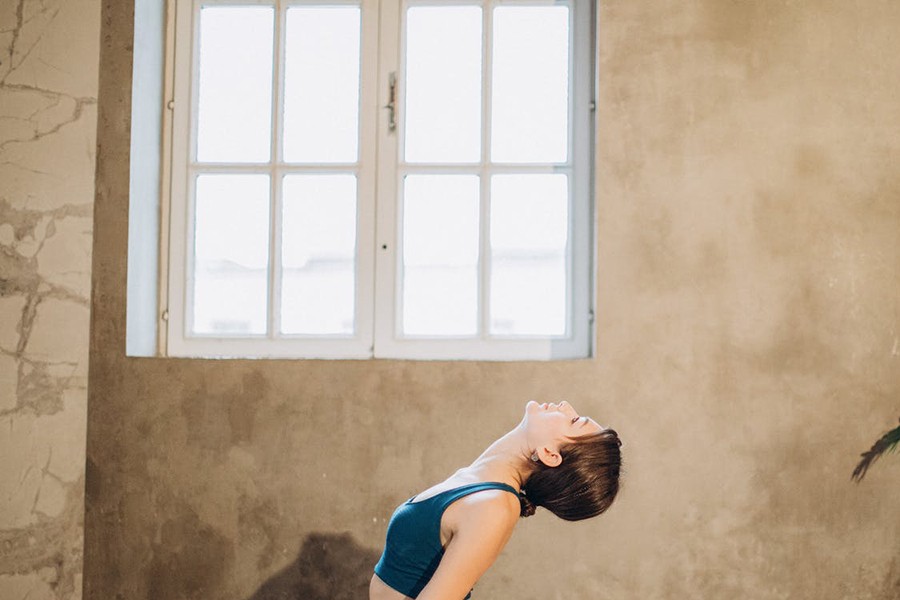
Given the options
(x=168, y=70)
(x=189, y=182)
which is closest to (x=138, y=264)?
(x=189, y=182)

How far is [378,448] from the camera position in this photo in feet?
9.02

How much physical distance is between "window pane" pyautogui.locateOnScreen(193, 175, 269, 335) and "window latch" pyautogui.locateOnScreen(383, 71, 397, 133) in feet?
1.60

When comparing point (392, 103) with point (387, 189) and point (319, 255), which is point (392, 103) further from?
point (319, 255)

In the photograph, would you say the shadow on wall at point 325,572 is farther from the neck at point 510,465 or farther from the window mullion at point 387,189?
the neck at point 510,465

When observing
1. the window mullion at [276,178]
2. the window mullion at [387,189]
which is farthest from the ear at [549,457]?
the window mullion at [276,178]

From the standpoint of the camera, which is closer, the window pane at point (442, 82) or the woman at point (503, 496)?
the woman at point (503, 496)

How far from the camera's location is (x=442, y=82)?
3.09m

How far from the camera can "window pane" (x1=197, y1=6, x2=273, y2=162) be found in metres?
3.11

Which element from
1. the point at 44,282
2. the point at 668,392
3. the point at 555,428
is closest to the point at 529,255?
the point at 668,392

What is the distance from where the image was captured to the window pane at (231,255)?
3057 mm

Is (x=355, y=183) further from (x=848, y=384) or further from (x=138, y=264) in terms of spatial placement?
(x=848, y=384)

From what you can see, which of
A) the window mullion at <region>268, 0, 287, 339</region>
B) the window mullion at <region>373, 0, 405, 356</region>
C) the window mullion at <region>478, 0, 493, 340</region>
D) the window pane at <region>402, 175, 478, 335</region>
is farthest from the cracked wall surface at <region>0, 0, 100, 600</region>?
the window mullion at <region>478, 0, 493, 340</region>

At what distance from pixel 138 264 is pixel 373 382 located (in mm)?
915

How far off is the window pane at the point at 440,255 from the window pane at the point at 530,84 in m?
0.21
